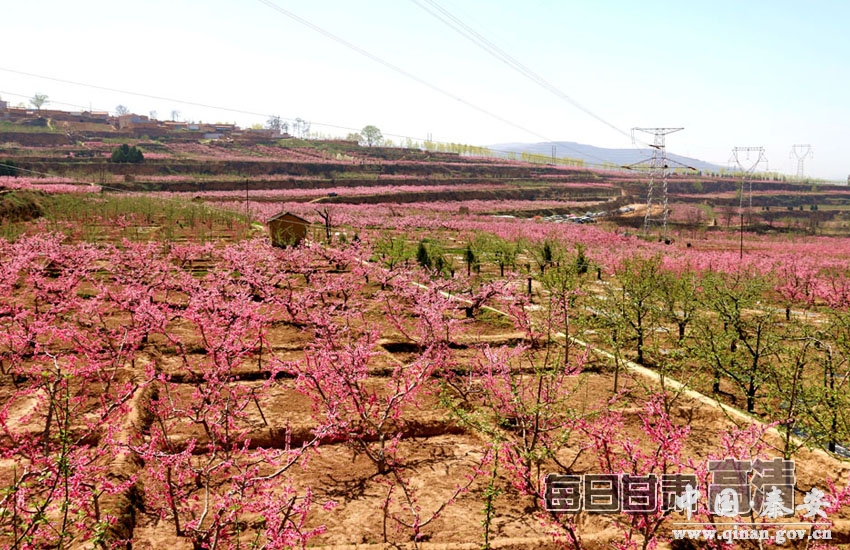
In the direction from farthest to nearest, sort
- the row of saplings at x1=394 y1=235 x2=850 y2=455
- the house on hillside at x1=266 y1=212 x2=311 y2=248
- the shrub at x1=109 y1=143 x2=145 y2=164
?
the shrub at x1=109 y1=143 x2=145 y2=164 → the house on hillside at x1=266 y1=212 x2=311 y2=248 → the row of saplings at x1=394 y1=235 x2=850 y2=455

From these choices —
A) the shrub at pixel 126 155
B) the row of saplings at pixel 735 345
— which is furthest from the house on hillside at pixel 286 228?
the shrub at pixel 126 155

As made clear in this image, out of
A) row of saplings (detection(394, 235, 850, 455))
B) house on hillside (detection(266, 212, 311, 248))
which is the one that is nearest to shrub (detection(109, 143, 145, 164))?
house on hillside (detection(266, 212, 311, 248))

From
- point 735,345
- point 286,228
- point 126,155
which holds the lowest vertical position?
point 735,345

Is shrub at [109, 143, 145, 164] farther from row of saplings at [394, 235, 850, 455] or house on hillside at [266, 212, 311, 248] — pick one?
row of saplings at [394, 235, 850, 455]

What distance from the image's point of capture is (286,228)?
87.9 ft

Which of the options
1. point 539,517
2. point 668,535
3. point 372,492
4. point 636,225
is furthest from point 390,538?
point 636,225

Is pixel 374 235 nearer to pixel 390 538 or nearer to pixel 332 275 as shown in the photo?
pixel 332 275

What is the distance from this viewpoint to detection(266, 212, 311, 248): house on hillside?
86.7 ft

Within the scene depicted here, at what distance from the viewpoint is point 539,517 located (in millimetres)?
6504

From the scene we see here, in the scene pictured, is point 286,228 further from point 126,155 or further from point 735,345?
point 126,155

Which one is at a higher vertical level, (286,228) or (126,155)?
(126,155)

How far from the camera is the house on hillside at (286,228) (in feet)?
86.7

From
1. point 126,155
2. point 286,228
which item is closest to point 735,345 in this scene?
point 286,228

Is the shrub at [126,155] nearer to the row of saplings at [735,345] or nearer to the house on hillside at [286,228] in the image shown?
the house on hillside at [286,228]
